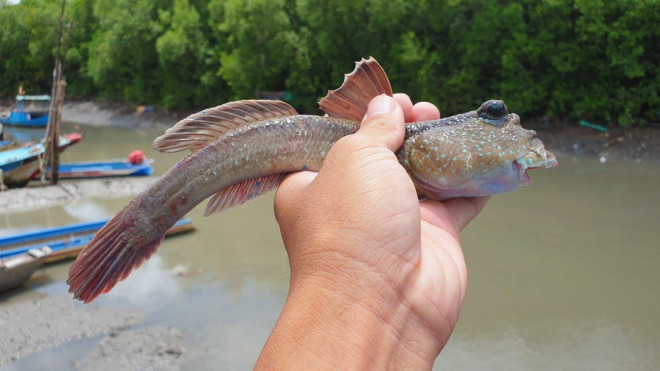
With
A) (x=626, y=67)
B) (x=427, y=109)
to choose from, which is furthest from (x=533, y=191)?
(x=427, y=109)

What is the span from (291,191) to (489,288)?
23.8ft

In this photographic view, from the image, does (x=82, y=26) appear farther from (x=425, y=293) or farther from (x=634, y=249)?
(x=425, y=293)

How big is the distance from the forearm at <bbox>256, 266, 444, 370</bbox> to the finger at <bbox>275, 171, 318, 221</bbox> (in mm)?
456

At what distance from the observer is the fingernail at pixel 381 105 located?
2545 mm

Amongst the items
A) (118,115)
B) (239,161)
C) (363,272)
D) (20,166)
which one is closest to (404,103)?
(239,161)

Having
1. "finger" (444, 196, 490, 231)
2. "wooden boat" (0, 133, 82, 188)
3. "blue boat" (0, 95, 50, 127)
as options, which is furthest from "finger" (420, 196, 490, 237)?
"blue boat" (0, 95, 50, 127)

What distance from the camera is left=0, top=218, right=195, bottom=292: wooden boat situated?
25.8 ft

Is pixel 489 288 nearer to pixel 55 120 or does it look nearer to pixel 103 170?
pixel 55 120

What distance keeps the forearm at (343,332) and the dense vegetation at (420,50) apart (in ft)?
61.5

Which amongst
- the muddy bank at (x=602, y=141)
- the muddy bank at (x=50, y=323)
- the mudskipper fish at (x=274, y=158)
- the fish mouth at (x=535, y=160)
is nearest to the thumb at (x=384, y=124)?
the mudskipper fish at (x=274, y=158)

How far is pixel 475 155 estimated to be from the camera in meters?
2.36

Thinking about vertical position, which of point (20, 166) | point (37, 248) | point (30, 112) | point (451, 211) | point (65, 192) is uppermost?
point (451, 211)

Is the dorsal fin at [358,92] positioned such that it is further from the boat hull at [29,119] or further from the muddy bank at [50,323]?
the boat hull at [29,119]

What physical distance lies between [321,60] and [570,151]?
1228 centimetres
